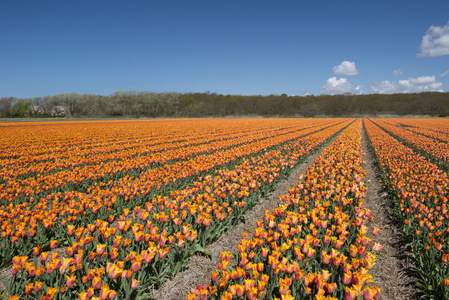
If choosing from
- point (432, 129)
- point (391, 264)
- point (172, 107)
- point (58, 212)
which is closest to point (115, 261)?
point (58, 212)

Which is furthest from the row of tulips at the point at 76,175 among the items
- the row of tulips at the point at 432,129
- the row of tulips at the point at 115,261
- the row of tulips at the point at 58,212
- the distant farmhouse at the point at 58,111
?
the distant farmhouse at the point at 58,111

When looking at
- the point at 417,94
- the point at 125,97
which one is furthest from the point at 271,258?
the point at 417,94

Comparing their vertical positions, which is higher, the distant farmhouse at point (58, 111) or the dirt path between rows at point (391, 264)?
the distant farmhouse at point (58, 111)

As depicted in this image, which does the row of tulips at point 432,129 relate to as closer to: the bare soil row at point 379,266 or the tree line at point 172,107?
the bare soil row at point 379,266

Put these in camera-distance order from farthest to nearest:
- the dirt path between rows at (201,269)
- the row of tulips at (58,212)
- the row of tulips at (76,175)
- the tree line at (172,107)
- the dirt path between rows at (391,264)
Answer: the tree line at (172,107) < the row of tulips at (76,175) < the row of tulips at (58,212) < the dirt path between rows at (391,264) < the dirt path between rows at (201,269)

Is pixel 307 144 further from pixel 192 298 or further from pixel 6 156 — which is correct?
pixel 6 156

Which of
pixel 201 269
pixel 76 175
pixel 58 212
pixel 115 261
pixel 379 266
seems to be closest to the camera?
pixel 115 261

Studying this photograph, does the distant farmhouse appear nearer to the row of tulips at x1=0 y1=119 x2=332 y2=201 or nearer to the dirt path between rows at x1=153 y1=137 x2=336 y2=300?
the row of tulips at x1=0 y1=119 x2=332 y2=201

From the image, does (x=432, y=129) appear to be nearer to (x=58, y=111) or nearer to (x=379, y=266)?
(x=379, y=266)

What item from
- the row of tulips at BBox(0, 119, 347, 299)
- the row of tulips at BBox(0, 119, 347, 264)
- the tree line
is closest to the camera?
the row of tulips at BBox(0, 119, 347, 299)

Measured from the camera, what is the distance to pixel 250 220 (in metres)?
5.06

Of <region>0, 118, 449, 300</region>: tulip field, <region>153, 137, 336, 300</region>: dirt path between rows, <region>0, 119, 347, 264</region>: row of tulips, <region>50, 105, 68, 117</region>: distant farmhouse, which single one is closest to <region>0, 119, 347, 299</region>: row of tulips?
<region>0, 118, 449, 300</region>: tulip field

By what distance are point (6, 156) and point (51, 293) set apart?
11328mm

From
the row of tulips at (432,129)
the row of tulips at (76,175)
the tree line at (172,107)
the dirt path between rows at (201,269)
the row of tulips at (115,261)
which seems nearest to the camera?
the row of tulips at (115,261)
